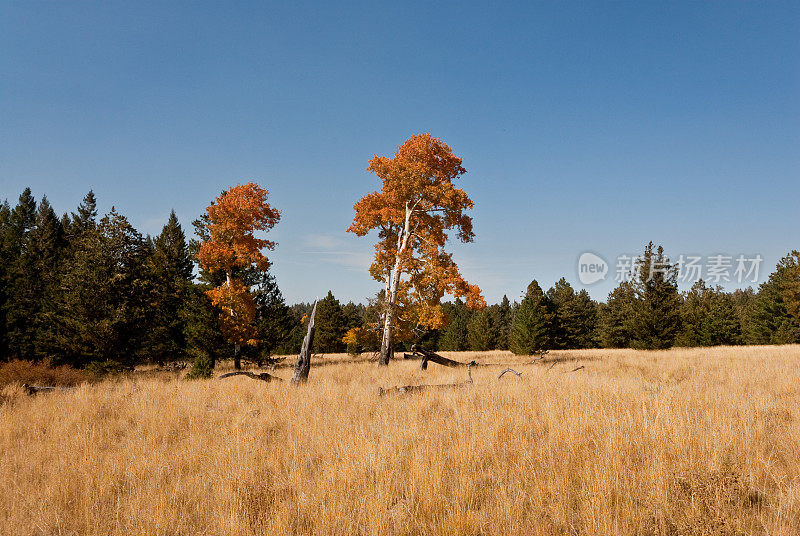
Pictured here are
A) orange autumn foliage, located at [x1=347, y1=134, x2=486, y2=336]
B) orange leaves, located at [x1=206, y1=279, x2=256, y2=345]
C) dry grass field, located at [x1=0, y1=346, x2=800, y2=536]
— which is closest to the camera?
dry grass field, located at [x1=0, y1=346, x2=800, y2=536]

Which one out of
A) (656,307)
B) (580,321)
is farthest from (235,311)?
(580,321)

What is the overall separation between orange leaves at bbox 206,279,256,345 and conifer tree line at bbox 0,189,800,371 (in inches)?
24.1

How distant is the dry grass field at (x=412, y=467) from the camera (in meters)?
3.25

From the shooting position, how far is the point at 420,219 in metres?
18.0

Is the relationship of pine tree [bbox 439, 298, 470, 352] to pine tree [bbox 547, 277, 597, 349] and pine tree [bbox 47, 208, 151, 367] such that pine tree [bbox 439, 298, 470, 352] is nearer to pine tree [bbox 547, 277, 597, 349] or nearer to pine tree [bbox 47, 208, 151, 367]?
pine tree [bbox 547, 277, 597, 349]

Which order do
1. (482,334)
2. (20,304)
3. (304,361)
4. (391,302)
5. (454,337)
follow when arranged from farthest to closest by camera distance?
(454,337)
(482,334)
(20,304)
(391,302)
(304,361)

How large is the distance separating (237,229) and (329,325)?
2670cm

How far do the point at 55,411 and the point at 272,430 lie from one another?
17.4 feet

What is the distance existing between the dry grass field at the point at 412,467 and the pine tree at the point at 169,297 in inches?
604

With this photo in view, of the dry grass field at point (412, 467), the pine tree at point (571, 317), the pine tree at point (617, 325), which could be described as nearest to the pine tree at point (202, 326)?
the dry grass field at point (412, 467)

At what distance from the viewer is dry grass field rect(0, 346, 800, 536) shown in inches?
128

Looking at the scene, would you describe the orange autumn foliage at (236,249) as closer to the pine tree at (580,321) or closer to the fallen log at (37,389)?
the fallen log at (37,389)

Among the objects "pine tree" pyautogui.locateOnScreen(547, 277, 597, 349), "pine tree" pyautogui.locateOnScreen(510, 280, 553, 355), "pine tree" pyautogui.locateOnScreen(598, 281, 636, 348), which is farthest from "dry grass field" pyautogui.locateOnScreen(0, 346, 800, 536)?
"pine tree" pyautogui.locateOnScreen(598, 281, 636, 348)

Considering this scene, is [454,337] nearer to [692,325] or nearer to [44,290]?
[692,325]
